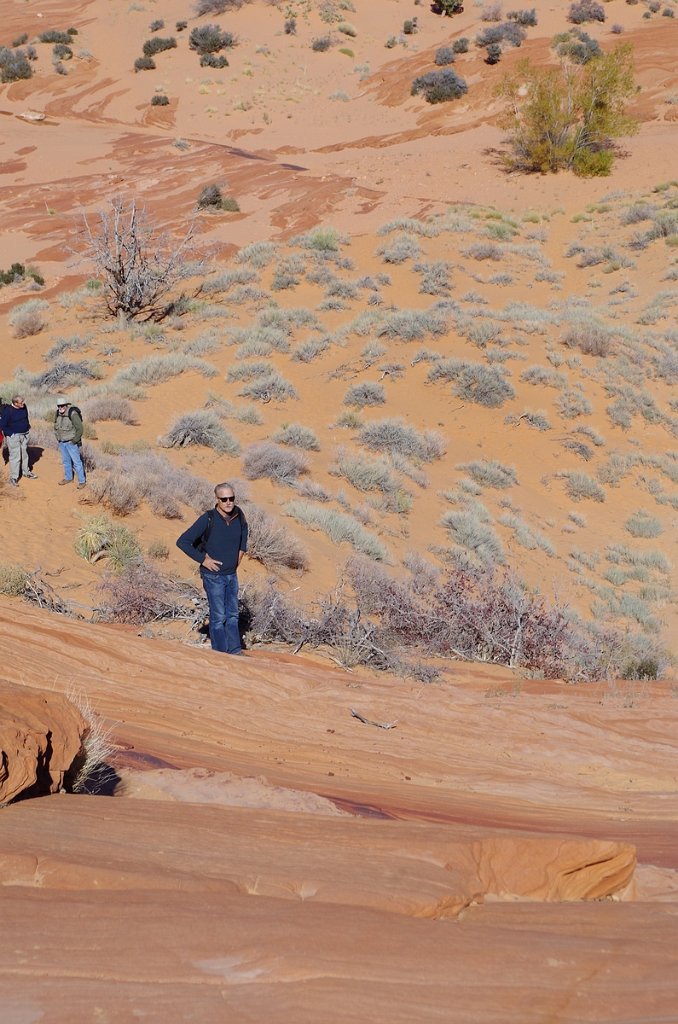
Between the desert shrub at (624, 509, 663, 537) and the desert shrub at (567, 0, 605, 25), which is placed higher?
the desert shrub at (567, 0, 605, 25)

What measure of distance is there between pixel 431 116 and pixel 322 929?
1801 inches

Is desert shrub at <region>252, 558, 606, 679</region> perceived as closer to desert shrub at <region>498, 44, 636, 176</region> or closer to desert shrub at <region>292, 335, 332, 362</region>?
desert shrub at <region>292, 335, 332, 362</region>

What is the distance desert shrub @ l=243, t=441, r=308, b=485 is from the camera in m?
14.4

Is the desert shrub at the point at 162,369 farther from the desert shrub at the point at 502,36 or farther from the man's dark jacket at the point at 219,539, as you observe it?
the desert shrub at the point at 502,36

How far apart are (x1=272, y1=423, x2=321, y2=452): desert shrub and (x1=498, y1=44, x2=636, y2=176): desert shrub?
82.3 feet

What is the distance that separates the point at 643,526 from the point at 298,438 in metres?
6.71

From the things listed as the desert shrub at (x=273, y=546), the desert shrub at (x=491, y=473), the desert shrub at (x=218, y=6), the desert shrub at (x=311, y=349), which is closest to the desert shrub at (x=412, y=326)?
the desert shrub at (x=311, y=349)

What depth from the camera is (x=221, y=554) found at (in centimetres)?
718

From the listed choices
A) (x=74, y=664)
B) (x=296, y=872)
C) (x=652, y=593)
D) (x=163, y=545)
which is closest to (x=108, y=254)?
(x=163, y=545)

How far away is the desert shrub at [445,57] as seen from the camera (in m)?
46.4

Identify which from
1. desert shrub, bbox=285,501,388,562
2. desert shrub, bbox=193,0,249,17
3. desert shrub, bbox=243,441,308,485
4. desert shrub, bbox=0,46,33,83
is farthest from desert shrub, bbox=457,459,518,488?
desert shrub, bbox=193,0,249,17

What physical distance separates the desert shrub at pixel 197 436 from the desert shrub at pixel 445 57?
39.7m

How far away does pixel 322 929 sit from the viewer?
2.39 metres

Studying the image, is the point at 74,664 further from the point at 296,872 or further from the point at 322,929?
the point at 322,929
